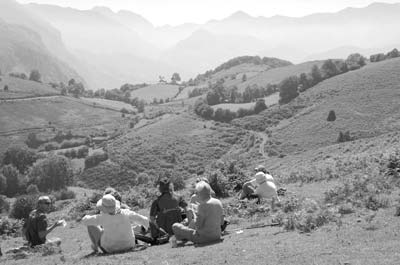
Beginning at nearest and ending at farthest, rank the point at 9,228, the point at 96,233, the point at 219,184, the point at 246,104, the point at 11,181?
1. the point at 96,233
2. the point at 9,228
3. the point at 219,184
4. the point at 11,181
5. the point at 246,104

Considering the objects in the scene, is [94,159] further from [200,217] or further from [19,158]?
[200,217]

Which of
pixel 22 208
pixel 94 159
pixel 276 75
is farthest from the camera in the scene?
pixel 276 75

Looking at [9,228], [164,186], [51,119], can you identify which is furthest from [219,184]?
[51,119]

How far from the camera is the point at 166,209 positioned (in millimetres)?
12117

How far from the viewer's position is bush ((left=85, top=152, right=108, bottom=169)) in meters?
111

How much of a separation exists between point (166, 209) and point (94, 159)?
334ft

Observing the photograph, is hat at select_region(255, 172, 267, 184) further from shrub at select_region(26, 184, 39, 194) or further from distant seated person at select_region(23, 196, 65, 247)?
shrub at select_region(26, 184, 39, 194)

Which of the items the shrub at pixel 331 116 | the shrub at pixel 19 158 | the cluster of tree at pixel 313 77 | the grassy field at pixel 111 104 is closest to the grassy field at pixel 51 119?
the grassy field at pixel 111 104

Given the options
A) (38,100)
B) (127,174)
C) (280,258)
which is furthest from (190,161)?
(280,258)

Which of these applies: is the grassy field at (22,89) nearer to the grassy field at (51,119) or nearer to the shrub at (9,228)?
the grassy field at (51,119)

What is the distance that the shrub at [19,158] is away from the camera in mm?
111500

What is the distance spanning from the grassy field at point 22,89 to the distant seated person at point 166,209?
14499 centimetres

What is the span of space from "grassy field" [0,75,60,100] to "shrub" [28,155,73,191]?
178ft

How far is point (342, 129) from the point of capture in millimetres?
91875
